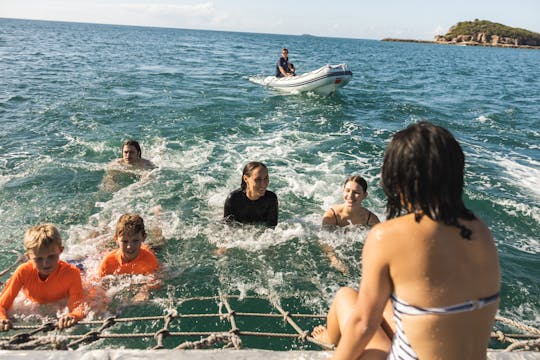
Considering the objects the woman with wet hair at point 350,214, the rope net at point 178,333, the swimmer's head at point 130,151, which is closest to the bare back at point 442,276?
the rope net at point 178,333

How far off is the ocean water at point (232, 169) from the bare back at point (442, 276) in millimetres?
3174

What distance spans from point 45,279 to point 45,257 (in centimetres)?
46

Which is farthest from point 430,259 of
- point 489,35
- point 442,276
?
point 489,35

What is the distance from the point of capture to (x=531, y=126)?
15469 mm

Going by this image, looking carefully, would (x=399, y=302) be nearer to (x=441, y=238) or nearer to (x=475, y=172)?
(x=441, y=238)

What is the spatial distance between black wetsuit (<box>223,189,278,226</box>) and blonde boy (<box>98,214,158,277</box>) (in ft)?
5.21

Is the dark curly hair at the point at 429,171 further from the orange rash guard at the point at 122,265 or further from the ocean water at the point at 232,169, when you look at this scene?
the orange rash guard at the point at 122,265

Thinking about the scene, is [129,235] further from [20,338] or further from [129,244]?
[20,338]

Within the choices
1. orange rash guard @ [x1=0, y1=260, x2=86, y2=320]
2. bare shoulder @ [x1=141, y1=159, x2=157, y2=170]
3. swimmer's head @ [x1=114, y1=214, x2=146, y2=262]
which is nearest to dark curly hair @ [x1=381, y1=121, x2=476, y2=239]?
swimmer's head @ [x1=114, y1=214, x2=146, y2=262]

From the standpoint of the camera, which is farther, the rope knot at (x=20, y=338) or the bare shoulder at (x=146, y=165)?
the bare shoulder at (x=146, y=165)

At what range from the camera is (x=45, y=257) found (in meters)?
3.85

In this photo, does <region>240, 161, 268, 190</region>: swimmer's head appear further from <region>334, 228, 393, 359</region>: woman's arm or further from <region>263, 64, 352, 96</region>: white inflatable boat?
<region>263, 64, 352, 96</region>: white inflatable boat

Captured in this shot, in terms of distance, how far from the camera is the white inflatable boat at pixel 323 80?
61.0ft

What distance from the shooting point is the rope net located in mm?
3154
